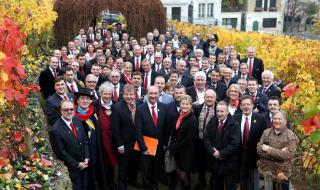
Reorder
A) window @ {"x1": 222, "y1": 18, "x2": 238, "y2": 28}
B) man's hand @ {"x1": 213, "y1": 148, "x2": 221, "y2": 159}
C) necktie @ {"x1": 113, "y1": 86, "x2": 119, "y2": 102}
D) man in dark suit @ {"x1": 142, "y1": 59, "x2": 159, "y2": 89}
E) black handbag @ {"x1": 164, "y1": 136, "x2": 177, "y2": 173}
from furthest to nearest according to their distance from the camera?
window @ {"x1": 222, "y1": 18, "x2": 238, "y2": 28} → man in dark suit @ {"x1": 142, "y1": 59, "x2": 159, "y2": 89} → necktie @ {"x1": 113, "y1": 86, "x2": 119, "y2": 102} → black handbag @ {"x1": 164, "y1": 136, "x2": 177, "y2": 173} → man's hand @ {"x1": 213, "y1": 148, "x2": 221, "y2": 159}

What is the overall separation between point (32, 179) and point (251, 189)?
3411 mm

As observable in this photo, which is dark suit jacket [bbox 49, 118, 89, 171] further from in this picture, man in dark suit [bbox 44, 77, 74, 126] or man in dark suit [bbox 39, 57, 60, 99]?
man in dark suit [bbox 39, 57, 60, 99]

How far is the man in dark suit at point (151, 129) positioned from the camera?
20.4ft

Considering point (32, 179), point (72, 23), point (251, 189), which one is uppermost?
point (72, 23)

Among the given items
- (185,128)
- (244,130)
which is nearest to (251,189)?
(244,130)

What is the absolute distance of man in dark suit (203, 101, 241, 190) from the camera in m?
5.73

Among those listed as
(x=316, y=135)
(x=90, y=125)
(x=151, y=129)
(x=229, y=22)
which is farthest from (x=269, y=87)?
(x=229, y=22)

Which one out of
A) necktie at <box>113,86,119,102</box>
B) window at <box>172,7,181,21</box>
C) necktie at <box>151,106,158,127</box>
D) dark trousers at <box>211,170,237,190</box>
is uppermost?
window at <box>172,7,181,21</box>

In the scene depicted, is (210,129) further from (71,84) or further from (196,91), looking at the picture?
(71,84)

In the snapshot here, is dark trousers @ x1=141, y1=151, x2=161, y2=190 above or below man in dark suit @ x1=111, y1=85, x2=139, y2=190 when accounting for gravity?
below

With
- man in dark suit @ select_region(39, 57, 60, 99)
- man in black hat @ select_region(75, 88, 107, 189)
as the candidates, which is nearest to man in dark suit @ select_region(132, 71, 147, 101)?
man in black hat @ select_region(75, 88, 107, 189)

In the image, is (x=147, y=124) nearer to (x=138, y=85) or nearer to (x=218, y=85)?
(x=138, y=85)

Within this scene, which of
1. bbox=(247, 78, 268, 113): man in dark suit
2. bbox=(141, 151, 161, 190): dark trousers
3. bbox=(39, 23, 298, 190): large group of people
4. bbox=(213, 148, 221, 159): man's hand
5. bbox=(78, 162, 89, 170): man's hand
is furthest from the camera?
bbox=(247, 78, 268, 113): man in dark suit

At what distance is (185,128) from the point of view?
6.14m
